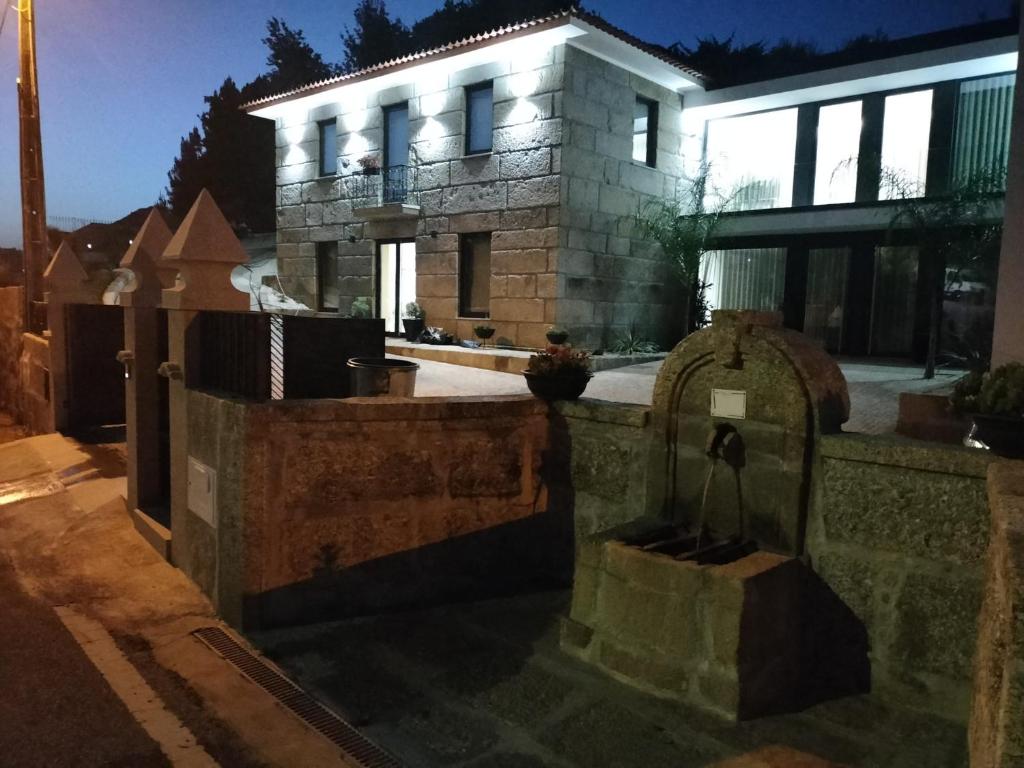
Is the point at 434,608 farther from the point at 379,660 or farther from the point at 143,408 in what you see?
the point at 143,408

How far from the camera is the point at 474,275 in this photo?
15.9 m

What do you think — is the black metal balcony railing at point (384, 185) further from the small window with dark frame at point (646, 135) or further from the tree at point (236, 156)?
the tree at point (236, 156)

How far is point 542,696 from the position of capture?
161 inches

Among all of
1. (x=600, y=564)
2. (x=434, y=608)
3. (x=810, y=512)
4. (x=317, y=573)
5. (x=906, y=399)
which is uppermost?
(x=906, y=399)

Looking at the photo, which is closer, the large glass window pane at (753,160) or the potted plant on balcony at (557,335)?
the potted plant on balcony at (557,335)

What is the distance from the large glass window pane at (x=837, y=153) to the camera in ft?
47.2

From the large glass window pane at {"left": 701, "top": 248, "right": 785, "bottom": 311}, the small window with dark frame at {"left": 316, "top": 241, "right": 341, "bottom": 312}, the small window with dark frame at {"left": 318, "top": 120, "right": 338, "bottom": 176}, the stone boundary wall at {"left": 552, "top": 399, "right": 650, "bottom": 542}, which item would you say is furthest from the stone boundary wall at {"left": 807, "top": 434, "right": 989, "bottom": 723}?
the small window with dark frame at {"left": 318, "top": 120, "right": 338, "bottom": 176}

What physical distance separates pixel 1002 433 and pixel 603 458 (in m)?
2.52

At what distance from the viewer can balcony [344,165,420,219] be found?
54.1 feet

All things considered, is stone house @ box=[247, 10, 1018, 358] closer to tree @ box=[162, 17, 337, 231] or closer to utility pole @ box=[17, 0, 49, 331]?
utility pole @ box=[17, 0, 49, 331]

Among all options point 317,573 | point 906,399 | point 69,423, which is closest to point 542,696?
point 317,573

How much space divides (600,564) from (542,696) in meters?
0.79

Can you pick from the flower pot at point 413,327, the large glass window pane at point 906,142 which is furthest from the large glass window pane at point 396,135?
the large glass window pane at point 906,142

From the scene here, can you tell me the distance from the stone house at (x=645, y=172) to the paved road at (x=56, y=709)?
1069 cm
